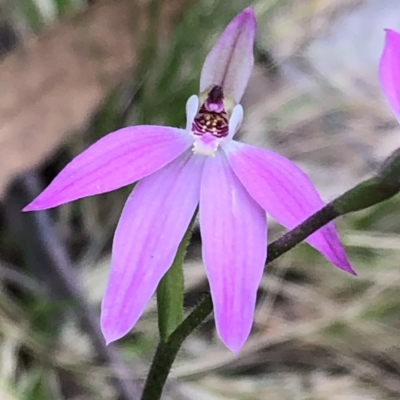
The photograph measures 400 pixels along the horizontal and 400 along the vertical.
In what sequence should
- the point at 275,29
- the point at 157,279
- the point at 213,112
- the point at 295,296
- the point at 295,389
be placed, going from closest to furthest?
the point at 157,279
the point at 213,112
the point at 295,389
the point at 295,296
the point at 275,29

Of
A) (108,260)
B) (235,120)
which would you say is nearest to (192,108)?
Answer: (235,120)

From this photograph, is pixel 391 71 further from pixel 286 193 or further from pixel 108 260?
pixel 108 260

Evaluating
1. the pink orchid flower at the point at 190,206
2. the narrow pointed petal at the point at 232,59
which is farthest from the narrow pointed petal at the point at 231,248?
the narrow pointed petal at the point at 232,59

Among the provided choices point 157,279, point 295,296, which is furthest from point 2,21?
point 157,279

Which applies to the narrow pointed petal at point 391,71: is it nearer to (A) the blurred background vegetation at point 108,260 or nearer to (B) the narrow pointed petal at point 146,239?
(B) the narrow pointed petal at point 146,239

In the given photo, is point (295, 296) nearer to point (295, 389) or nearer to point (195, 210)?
point (295, 389)

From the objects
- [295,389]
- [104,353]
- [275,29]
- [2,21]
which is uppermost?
[2,21]
